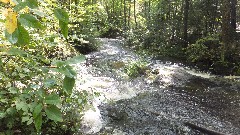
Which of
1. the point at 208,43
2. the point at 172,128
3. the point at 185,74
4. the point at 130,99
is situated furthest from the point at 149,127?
the point at 208,43

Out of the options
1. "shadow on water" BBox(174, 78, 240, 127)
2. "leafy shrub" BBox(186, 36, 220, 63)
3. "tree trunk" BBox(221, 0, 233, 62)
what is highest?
"tree trunk" BBox(221, 0, 233, 62)

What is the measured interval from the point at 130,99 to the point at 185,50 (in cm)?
899

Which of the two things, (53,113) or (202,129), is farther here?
A: (202,129)

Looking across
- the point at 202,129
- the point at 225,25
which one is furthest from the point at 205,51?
the point at 202,129

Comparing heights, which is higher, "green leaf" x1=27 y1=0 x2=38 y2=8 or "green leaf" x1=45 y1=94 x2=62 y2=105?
"green leaf" x1=27 y1=0 x2=38 y2=8

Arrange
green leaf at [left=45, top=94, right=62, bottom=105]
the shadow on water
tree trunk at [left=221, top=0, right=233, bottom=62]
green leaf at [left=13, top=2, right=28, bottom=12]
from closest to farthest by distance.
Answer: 1. green leaf at [left=13, top=2, right=28, bottom=12]
2. green leaf at [left=45, top=94, right=62, bottom=105]
3. the shadow on water
4. tree trunk at [left=221, top=0, right=233, bottom=62]

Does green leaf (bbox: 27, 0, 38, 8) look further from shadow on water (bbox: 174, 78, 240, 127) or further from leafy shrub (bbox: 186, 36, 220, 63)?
leafy shrub (bbox: 186, 36, 220, 63)

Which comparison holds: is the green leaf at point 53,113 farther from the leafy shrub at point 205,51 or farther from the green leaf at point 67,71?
the leafy shrub at point 205,51

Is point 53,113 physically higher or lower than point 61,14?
lower

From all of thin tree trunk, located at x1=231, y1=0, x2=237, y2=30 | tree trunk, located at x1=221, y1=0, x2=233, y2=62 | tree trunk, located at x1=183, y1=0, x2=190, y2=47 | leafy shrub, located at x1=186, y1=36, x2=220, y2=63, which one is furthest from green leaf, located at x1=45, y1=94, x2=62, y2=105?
thin tree trunk, located at x1=231, y1=0, x2=237, y2=30

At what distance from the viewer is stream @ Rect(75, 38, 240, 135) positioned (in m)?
6.17

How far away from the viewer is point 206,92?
9.23 metres

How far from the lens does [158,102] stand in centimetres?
809

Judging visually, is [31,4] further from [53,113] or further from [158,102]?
[158,102]
